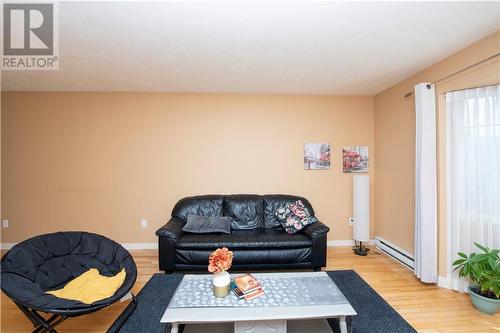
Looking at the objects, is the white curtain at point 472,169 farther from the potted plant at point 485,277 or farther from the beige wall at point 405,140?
the potted plant at point 485,277

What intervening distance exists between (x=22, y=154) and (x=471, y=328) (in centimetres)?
631

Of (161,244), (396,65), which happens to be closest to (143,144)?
(161,244)

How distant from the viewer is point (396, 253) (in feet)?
11.7

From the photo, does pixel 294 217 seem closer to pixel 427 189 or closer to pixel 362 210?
pixel 362 210

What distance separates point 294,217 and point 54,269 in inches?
110

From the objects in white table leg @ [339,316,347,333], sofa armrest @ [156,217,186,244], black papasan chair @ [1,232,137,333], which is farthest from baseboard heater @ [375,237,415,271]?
black papasan chair @ [1,232,137,333]

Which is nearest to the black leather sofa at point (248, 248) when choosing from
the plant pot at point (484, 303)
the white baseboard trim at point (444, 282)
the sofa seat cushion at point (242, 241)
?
the sofa seat cushion at point (242, 241)

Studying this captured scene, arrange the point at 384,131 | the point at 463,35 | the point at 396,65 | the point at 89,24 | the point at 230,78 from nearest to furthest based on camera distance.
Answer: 1. the point at 89,24
2. the point at 463,35
3. the point at 396,65
4. the point at 230,78
5. the point at 384,131

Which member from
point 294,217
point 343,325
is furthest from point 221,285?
point 294,217

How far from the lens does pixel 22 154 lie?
12.9 ft

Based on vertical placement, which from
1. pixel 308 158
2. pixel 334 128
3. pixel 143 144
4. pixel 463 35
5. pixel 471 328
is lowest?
pixel 471 328

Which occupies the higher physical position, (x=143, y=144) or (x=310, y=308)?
(x=143, y=144)

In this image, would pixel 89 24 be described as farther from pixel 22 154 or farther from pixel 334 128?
pixel 334 128

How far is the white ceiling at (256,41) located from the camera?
1887mm
